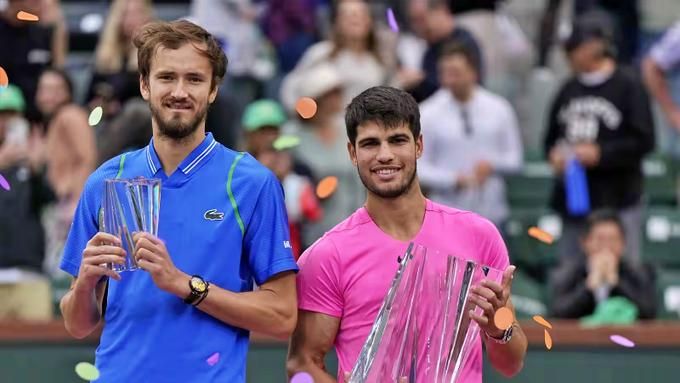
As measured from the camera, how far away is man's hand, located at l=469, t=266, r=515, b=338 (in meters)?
4.39

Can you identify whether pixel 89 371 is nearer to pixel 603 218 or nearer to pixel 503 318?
pixel 503 318

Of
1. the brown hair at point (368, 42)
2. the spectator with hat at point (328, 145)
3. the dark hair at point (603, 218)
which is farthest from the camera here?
the brown hair at point (368, 42)

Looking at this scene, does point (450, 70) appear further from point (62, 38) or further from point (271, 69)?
point (62, 38)

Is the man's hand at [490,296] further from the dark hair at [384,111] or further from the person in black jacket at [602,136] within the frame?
the person in black jacket at [602,136]

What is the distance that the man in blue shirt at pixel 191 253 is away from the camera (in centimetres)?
444

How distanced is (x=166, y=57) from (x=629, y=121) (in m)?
5.45

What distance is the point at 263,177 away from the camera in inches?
179

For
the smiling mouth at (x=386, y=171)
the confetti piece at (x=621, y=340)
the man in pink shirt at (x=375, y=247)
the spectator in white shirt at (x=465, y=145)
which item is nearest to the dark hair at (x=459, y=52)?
the spectator in white shirt at (x=465, y=145)

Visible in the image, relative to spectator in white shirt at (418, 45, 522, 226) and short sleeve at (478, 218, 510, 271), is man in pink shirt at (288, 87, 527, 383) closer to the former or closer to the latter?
short sleeve at (478, 218, 510, 271)

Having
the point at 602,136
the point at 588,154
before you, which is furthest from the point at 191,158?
the point at 602,136

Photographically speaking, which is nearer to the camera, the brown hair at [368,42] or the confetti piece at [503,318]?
the confetti piece at [503,318]

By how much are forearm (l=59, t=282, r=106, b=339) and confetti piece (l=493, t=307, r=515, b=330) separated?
3.92 ft

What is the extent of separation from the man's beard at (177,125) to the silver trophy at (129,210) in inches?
7.8

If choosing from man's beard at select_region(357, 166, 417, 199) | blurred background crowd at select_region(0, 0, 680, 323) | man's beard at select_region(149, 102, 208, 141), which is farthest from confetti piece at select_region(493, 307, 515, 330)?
blurred background crowd at select_region(0, 0, 680, 323)
